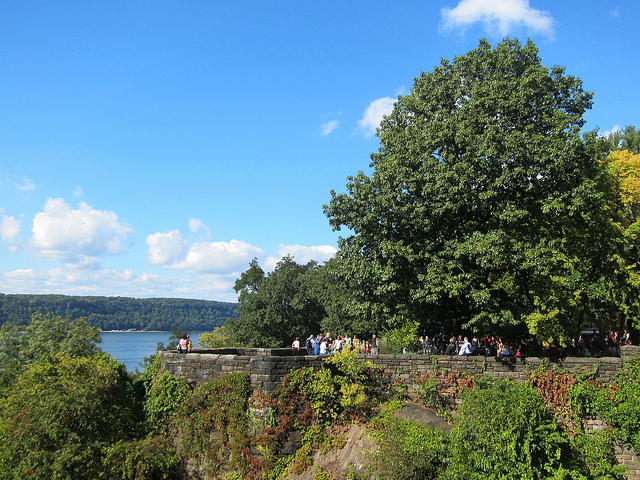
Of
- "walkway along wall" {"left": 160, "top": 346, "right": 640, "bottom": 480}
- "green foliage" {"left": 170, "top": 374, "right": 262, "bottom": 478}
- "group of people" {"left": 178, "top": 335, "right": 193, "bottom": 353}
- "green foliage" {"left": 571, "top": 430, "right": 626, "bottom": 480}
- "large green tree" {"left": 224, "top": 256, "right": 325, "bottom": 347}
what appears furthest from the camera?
"large green tree" {"left": 224, "top": 256, "right": 325, "bottom": 347}

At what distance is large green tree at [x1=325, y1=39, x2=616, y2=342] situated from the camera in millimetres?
14844

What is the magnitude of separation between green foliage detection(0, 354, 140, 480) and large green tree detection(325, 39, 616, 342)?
9093mm

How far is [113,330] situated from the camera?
188 meters

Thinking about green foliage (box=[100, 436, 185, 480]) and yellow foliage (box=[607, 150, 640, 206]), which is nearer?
green foliage (box=[100, 436, 185, 480])

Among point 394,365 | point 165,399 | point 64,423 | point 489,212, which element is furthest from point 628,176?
point 64,423

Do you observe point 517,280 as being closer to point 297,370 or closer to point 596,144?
point 596,144

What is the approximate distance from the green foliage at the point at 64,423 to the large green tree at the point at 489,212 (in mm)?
9093

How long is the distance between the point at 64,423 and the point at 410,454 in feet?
33.9

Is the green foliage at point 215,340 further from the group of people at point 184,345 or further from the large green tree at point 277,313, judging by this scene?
the group of people at point 184,345

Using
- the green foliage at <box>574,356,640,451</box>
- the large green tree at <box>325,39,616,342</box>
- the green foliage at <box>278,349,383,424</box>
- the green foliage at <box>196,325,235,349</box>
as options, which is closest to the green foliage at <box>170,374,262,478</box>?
the green foliage at <box>278,349,383,424</box>

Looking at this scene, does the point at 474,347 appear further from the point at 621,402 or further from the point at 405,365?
the point at 621,402

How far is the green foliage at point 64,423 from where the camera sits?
13.4m

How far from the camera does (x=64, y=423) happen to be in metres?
13.9

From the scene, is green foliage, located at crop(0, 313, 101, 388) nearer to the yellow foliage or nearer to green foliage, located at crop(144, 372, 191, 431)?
green foliage, located at crop(144, 372, 191, 431)
